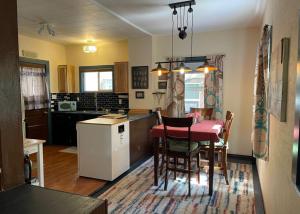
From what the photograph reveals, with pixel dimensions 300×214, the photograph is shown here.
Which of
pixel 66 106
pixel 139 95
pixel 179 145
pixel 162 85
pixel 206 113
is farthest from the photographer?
pixel 66 106

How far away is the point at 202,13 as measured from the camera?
355 centimetres

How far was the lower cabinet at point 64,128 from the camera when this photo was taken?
541cm

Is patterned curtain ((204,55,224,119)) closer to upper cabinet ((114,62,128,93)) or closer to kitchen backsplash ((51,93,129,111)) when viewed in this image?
upper cabinet ((114,62,128,93))

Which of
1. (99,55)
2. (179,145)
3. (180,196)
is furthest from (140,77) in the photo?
(180,196)

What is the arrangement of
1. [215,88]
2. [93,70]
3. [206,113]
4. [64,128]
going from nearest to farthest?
1. [206,113]
2. [215,88]
3. [64,128]
4. [93,70]

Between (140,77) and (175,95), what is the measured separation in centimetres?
92

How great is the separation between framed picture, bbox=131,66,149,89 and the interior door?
225 cm

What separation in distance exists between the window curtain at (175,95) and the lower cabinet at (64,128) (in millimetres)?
2275

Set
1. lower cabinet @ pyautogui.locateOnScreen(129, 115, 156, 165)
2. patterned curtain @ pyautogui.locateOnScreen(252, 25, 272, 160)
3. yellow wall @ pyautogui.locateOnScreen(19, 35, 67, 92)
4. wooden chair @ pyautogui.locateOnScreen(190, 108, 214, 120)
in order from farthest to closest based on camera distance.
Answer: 1. yellow wall @ pyautogui.locateOnScreen(19, 35, 67, 92)
2. wooden chair @ pyautogui.locateOnScreen(190, 108, 214, 120)
3. lower cabinet @ pyautogui.locateOnScreen(129, 115, 156, 165)
4. patterned curtain @ pyautogui.locateOnScreen(252, 25, 272, 160)

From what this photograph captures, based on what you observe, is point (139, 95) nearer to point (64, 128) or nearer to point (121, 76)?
point (121, 76)

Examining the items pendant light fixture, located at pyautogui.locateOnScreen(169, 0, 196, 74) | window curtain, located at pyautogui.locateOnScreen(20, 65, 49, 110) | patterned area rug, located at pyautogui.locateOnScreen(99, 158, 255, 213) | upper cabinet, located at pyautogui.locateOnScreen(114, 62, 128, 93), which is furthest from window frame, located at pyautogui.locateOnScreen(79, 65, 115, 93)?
patterned area rug, located at pyautogui.locateOnScreen(99, 158, 255, 213)

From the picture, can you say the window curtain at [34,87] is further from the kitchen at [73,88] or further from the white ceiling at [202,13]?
the white ceiling at [202,13]

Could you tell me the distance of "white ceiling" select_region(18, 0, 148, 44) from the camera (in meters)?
3.14

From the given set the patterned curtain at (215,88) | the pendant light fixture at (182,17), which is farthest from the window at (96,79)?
the patterned curtain at (215,88)
